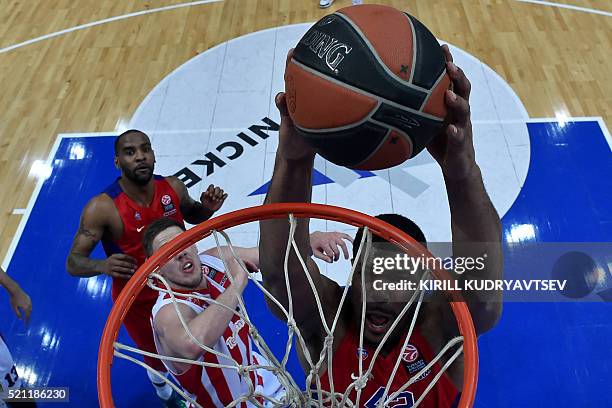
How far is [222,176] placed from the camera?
16.4 ft

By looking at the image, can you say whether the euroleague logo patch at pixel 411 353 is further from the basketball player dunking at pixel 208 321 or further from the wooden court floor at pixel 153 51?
the wooden court floor at pixel 153 51

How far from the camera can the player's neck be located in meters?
3.50

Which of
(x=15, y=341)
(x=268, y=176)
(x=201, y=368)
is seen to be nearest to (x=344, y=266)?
(x=268, y=176)

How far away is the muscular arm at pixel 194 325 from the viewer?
8.02 ft

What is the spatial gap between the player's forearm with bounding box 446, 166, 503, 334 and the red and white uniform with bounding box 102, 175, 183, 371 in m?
1.99

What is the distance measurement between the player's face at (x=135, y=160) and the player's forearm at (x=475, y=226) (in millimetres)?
2192

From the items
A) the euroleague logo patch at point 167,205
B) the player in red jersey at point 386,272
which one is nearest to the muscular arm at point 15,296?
the euroleague logo patch at point 167,205

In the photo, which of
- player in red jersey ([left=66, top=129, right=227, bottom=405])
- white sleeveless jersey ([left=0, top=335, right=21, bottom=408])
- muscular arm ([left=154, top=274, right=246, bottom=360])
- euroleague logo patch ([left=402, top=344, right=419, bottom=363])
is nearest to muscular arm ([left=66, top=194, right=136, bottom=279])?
player in red jersey ([left=66, top=129, right=227, bottom=405])

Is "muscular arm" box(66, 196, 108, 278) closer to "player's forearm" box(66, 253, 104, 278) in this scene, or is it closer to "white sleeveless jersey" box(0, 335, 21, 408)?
"player's forearm" box(66, 253, 104, 278)

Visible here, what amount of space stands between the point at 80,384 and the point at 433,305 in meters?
2.54

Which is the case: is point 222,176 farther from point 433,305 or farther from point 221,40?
point 433,305

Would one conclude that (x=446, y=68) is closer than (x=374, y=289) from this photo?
Yes

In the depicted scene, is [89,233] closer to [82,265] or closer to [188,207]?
[82,265]

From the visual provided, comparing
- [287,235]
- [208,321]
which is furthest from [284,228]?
[208,321]
